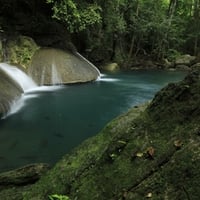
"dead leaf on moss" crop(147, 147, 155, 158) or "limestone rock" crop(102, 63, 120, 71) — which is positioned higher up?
"dead leaf on moss" crop(147, 147, 155, 158)

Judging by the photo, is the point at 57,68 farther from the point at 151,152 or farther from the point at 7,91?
the point at 151,152

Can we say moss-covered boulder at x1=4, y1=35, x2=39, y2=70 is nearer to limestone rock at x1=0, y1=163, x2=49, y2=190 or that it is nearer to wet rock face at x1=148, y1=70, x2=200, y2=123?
limestone rock at x1=0, y1=163, x2=49, y2=190

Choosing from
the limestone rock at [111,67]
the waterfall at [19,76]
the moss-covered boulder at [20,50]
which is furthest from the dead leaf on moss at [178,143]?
the limestone rock at [111,67]

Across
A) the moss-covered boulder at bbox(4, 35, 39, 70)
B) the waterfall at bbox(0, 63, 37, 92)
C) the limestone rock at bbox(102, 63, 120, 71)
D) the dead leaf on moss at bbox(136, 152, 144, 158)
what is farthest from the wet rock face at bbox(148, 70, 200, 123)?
the limestone rock at bbox(102, 63, 120, 71)

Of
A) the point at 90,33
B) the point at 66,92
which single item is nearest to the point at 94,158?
the point at 66,92

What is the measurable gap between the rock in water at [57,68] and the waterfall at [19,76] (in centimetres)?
43

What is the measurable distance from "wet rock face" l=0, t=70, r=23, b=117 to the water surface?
0.35 metres

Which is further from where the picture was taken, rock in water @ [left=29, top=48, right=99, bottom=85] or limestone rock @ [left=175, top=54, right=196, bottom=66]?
limestone rock @ [left=175, top=54, right=196, bottom=66]

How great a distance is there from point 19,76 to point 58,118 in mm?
4719

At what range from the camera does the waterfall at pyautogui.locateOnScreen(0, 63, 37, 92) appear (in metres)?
12.8

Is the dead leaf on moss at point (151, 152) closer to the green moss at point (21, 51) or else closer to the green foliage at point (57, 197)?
the green foliage at point (57, 197)

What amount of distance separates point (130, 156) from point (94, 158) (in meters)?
0.54

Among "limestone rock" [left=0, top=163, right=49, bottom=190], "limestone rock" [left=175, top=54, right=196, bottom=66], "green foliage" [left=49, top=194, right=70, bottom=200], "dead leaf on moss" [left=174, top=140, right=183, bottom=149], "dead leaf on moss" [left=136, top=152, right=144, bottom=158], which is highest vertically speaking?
"dead leaf on moss" [left=174, top=140, right=183, bottom=149]

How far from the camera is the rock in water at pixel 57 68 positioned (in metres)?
14.1
